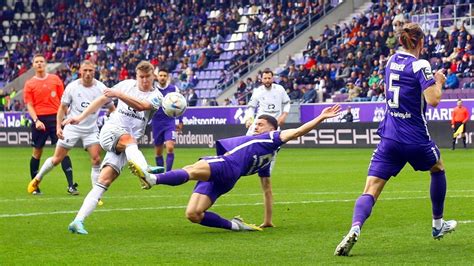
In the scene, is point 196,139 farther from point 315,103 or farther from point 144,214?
point 144,214

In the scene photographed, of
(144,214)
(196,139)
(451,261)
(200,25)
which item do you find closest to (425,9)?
(196,139)

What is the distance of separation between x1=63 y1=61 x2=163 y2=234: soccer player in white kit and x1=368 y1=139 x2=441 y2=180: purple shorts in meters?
2.66

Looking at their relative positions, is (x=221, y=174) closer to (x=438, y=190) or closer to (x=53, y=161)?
(x=438, y=190)

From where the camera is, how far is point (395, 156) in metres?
10.7

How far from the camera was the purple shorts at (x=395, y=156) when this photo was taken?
10.6 metres

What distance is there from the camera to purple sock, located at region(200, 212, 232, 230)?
12508 mm

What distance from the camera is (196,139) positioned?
1655 inches

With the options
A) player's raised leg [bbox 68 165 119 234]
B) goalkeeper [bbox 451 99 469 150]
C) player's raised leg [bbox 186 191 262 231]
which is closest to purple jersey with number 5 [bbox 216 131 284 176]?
player's raised leg [bbox 186 191 262 231]

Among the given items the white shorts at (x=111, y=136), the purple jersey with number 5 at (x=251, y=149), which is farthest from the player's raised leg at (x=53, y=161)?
the purple jersey with number 5 at (x=251, y=149)

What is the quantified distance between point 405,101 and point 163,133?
43.4ft

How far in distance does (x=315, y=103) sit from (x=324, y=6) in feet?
36.1

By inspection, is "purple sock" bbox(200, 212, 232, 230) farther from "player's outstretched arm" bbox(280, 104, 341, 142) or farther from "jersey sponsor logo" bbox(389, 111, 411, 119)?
"jersey sponsor logo" bbox(389, 111, 411, 119)

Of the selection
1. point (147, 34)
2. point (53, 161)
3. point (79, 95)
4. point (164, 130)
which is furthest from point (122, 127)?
point (147, 34)

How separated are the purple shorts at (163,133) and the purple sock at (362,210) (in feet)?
42.6
